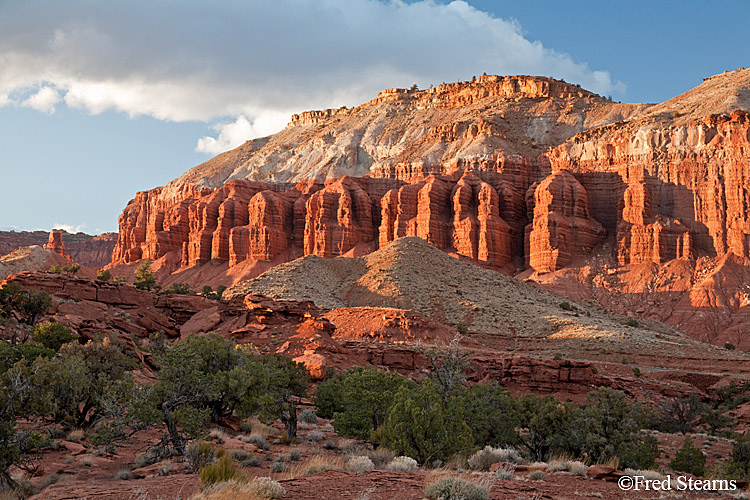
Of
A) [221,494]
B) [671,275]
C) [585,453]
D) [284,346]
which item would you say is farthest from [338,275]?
[221,494]

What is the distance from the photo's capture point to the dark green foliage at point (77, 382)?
15.6 metres

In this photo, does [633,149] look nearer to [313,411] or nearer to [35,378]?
[313,411]

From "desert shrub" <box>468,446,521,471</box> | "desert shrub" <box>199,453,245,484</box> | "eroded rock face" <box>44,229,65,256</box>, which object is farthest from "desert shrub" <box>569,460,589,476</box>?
"eroded rock face" <box>44,229,65,256</box>

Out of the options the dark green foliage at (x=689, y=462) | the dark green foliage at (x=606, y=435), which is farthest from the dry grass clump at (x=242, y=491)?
the dark green foliage at (x=689, y=462)

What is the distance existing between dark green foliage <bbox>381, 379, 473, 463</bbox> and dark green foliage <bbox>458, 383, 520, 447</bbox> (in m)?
3.73

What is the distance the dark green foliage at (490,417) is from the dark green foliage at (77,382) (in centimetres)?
1130

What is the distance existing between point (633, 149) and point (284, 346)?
79467 millimetres

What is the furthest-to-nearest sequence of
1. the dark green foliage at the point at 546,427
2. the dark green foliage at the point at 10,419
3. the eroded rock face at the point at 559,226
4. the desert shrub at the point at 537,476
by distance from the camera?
the eroded rock face at the point at 559,226 → the dark green foliage at the point at 546,427 → the dark green foliage at the point at 10,419 → the desert shrub at the point at 537,476

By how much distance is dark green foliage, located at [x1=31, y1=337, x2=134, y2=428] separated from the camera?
1558cm

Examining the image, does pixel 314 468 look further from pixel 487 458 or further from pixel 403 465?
pixel 487 458

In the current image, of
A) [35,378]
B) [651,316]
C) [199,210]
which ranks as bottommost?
[651,316]

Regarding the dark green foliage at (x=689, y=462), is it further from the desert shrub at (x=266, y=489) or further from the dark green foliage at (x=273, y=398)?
the desert shrub at (x=266, y=489)

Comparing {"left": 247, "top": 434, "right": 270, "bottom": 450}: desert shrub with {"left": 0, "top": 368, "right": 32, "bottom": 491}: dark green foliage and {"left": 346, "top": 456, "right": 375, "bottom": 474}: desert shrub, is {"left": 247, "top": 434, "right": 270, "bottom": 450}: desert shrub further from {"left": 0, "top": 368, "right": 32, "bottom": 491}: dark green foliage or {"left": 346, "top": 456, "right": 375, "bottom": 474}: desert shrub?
{"left": 0, "top": 368, "right": 32, "bottom": 491}: dark green foliage

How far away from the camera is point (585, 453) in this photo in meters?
19.9
